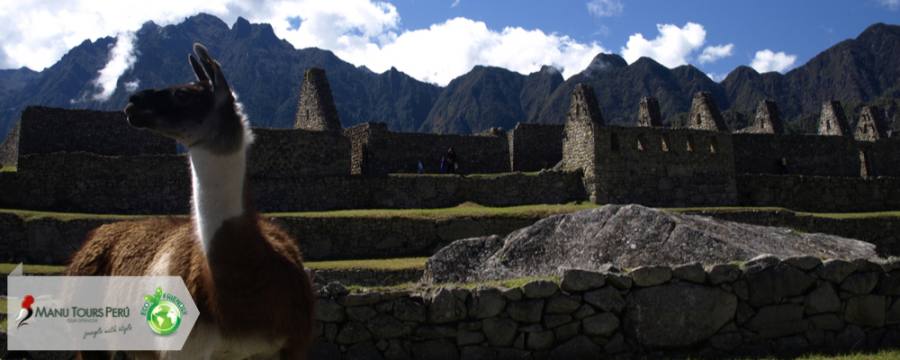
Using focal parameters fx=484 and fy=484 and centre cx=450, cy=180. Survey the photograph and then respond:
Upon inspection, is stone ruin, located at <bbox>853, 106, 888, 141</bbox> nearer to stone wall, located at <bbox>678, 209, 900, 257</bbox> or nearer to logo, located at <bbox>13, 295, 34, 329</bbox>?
stone wall, located at <bbox>678, 209, 900, 257</bbox>

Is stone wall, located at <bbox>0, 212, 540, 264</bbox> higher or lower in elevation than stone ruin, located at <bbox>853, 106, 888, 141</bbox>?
lower

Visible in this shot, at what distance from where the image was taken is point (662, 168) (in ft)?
54.6

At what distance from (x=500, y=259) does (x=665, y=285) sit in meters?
2.30

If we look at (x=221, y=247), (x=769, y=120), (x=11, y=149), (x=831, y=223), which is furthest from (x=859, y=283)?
(x=11, y=149)

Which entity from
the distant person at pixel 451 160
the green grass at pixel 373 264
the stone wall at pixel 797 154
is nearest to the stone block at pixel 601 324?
the green grass at pixel 373 264

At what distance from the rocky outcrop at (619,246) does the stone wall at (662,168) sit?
9070 millimetres

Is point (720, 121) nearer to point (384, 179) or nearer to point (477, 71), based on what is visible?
point (384, 179)

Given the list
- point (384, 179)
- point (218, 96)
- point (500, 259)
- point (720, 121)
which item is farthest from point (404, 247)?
point (720, 121)

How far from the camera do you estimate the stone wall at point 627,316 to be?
4.74 m

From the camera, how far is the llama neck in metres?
2.48

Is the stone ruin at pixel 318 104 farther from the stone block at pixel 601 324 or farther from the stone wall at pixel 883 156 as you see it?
the stone wall at pixel 883 156

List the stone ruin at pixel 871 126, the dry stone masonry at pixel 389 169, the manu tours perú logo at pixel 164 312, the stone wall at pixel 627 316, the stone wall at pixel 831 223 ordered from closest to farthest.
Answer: the manu tours perú logo at pixel 164 312
the stone wall at pixel 627 316
the dry stone masonry at pixel 389 169
the stone wall at pixel 831 223
the stone ruin at pixel 871 126

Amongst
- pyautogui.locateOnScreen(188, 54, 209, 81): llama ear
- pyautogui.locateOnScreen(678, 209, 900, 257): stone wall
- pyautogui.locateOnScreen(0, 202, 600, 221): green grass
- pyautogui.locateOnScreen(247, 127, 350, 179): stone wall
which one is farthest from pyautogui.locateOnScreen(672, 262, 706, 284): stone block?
pyautogui.locateOnScreen(247, 127, 350, 179): stone wall

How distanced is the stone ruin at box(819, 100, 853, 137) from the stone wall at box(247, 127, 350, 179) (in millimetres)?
23738
